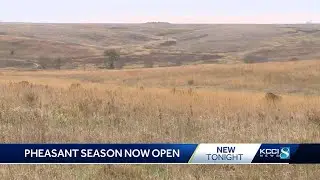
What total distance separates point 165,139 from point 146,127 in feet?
3.97

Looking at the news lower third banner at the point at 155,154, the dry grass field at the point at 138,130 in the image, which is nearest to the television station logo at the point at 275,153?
the news lower third banner at the point at 155,154

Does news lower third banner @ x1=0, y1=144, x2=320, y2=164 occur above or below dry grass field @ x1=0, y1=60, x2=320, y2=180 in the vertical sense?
above

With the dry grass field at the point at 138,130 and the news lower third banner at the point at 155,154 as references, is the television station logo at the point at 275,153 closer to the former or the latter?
the news lower third banner at the point at 155,154

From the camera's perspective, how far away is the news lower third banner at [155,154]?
4.98 meters

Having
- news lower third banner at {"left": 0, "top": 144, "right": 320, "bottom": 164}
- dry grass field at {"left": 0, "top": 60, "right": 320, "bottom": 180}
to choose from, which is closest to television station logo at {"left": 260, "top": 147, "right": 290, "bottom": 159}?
news lower third banner at {"left": 0, "top": 144, "right": 320, "bottom": 164}

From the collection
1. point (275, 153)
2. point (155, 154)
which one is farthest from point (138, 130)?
point (275, 153)

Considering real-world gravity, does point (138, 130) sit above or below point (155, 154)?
Answer: below

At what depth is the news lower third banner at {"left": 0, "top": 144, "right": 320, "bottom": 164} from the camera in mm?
4977

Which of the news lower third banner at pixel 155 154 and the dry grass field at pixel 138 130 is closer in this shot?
the news lower third banner at pixel 155 154

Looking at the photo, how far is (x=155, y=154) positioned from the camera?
4.99 meters

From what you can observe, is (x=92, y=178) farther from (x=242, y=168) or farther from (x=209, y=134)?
(x=209, y=134)

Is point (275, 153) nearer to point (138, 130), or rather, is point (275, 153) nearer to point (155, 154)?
point (155, 154)

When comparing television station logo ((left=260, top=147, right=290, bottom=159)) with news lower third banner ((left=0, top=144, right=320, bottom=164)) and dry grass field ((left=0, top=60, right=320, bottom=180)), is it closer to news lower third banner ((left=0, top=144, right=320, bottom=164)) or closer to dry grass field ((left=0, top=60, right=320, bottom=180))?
news lower third banner ((left=0, top=144, right=320, bottom=164))

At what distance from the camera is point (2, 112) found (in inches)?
392
